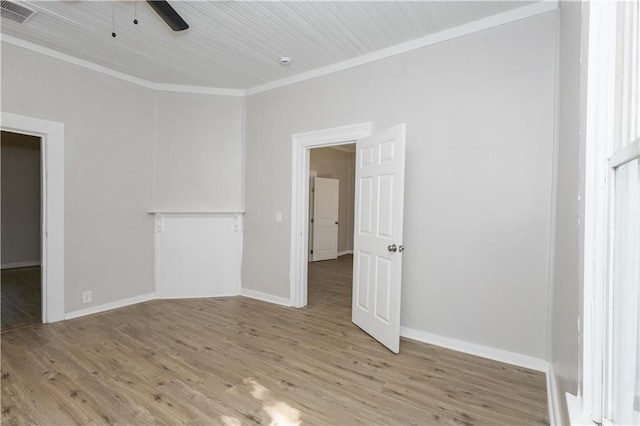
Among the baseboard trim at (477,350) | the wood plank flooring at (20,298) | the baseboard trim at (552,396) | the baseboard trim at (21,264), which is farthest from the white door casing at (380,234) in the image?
the baseboard trim at (21,264)

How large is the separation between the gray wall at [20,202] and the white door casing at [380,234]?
682 cm

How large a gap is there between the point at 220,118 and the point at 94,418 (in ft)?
12.2

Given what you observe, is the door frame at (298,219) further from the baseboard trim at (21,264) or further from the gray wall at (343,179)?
the baseboard trim at (21,264)

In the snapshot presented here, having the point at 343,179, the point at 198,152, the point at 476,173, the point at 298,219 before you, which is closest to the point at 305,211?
the point at 298,219

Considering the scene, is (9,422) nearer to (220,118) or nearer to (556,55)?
(220,118)

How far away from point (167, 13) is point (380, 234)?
8.17ft

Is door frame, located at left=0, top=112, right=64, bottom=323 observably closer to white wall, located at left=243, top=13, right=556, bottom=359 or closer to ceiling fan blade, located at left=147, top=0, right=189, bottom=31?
ceiling fan blade, located at left=147, top=0, right=189, bottom=31

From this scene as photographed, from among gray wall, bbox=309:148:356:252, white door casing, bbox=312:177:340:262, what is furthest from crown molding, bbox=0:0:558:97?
gray wall, bbox=309:148:356:252

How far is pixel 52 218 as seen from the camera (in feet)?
11.3

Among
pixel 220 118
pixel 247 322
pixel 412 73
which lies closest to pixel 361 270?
pixel 247 322

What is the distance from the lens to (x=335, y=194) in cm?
828

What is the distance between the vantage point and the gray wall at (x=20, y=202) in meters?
6.34

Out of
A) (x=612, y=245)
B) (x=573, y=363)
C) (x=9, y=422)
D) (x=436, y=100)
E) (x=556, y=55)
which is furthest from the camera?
(x=436, y=100)

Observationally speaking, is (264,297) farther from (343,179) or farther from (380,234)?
(343,179)
